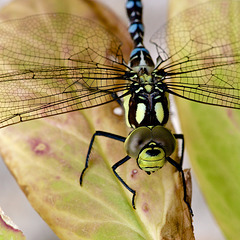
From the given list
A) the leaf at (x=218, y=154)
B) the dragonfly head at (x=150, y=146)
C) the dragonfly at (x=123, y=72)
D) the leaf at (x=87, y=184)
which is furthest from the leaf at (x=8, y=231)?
the leaf at (x=218, y=154)

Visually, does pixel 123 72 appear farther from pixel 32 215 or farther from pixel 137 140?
pixel 32 215

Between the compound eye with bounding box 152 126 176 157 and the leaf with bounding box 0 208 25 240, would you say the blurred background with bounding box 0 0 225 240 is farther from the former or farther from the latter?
the leaf with bounding box 0 208 25 240

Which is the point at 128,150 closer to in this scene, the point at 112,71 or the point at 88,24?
the point at 112,71

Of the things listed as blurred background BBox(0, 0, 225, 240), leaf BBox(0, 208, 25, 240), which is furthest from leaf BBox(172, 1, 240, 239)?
blurred background BBox(0, 0, 225, 240)

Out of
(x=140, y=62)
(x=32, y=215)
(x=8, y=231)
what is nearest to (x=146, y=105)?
(x=140, y=62)

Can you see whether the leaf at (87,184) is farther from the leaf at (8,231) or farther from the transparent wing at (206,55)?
the transparent wing at (206,55)
